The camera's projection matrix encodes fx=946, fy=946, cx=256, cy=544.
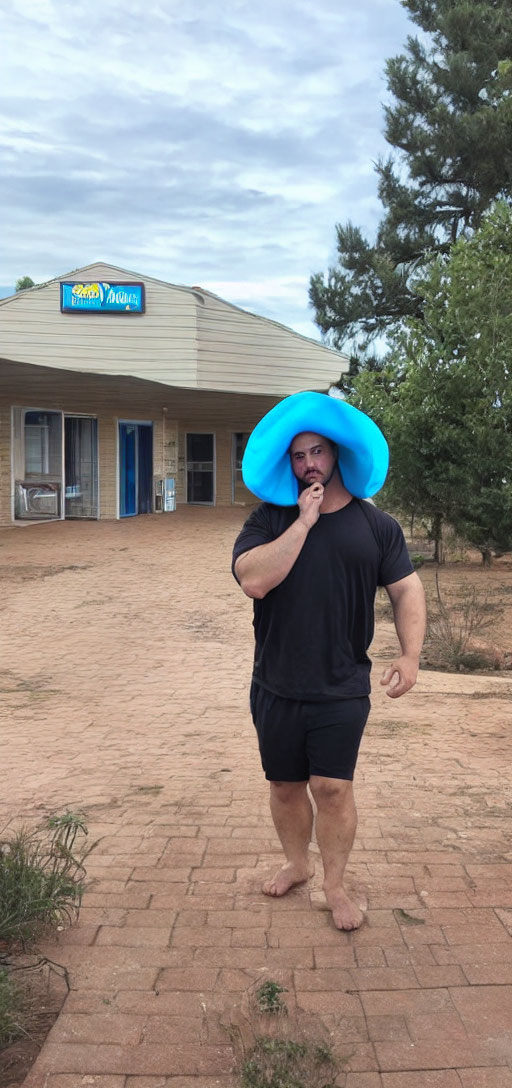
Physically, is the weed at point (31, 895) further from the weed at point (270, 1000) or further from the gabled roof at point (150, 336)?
the gabled roof at point (150, 336)

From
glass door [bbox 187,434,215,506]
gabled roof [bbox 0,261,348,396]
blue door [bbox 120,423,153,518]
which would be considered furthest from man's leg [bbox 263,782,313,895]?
glass door [bbox 187,434,215,506]

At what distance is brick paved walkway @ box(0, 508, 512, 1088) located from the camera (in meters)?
2.59

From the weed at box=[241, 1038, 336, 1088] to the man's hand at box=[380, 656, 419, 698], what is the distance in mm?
1077

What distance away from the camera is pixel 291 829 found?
3426 millimetres

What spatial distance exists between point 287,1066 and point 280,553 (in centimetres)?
139

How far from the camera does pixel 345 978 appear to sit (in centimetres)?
294

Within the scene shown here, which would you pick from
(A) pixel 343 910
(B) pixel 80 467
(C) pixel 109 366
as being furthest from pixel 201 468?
(A) pixel 343 910

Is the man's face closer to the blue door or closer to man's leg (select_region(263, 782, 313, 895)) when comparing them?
man's leg (select_region(263, 782, 313, 895))

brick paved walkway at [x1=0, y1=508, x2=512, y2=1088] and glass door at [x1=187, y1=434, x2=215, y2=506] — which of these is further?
glass door at [x1=187, y1=434, x2=215, y2=506]

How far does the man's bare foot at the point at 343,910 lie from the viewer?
3.25m

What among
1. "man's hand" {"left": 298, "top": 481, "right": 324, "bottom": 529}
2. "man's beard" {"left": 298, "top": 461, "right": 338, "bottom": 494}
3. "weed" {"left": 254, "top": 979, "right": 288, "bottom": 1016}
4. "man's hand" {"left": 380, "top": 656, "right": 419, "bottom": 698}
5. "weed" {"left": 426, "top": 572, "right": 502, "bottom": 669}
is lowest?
"weed" {"left": 426, "top": 572, "right": 502, "bottom": 669}

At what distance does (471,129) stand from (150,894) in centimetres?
2320

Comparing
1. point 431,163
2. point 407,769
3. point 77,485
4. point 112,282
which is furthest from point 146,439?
point 407,769

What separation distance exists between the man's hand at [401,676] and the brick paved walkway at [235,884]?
0.87 metres
